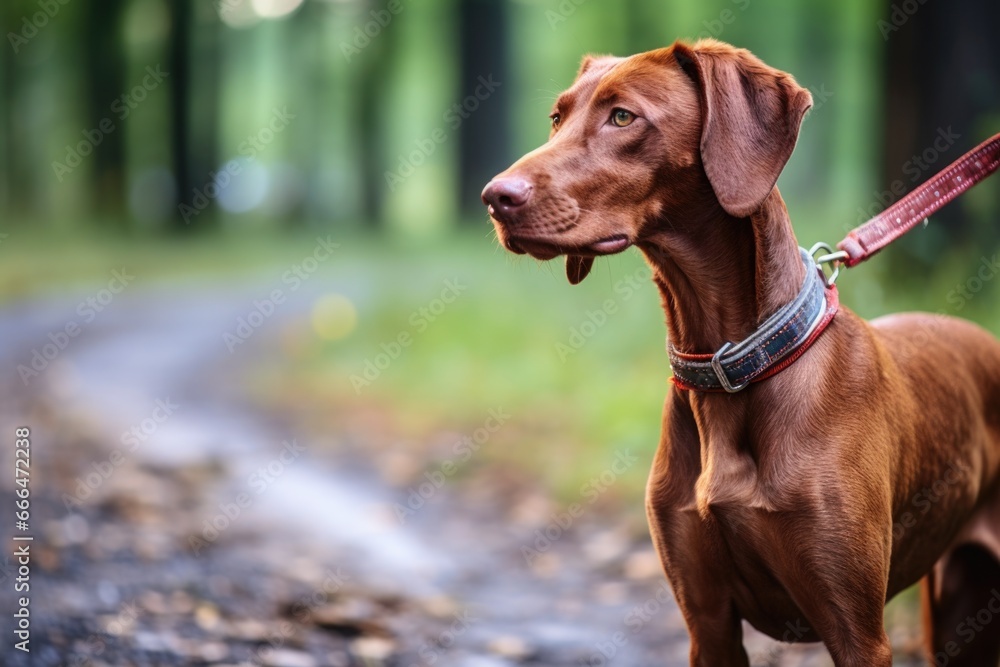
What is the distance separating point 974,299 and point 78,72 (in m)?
24.4

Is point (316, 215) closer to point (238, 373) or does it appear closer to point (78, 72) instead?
point (78, 72)

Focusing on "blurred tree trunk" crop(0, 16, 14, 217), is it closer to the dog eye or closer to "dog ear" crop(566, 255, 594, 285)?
"dog ear" crop(566, 255, 594, 285)

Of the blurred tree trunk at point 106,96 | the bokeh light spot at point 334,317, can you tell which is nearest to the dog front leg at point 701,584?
the bokeh light spot at point 334,317

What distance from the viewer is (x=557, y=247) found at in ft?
9.54

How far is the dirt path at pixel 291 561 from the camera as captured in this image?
4.67 meters

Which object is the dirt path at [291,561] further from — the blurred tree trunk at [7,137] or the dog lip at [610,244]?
the blurred tree trunk at [7,137]

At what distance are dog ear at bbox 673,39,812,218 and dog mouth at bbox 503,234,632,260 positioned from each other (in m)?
0.31

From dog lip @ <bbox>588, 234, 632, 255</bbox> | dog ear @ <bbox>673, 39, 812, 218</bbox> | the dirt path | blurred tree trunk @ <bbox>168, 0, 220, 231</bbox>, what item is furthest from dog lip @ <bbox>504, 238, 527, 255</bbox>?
blurred tree trunk @ <bbox>168, 0, 220, 231</bbox>

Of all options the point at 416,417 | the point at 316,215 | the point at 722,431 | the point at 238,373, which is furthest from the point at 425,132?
the point at 722,431

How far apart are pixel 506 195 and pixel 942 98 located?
16.5ft

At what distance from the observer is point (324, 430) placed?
930 cm

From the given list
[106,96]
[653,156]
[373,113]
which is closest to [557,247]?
[653,156]

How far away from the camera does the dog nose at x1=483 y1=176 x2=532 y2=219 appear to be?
283 cm

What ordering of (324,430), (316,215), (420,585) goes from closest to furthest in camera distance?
(420,585)
(324,430)
(316,215)
